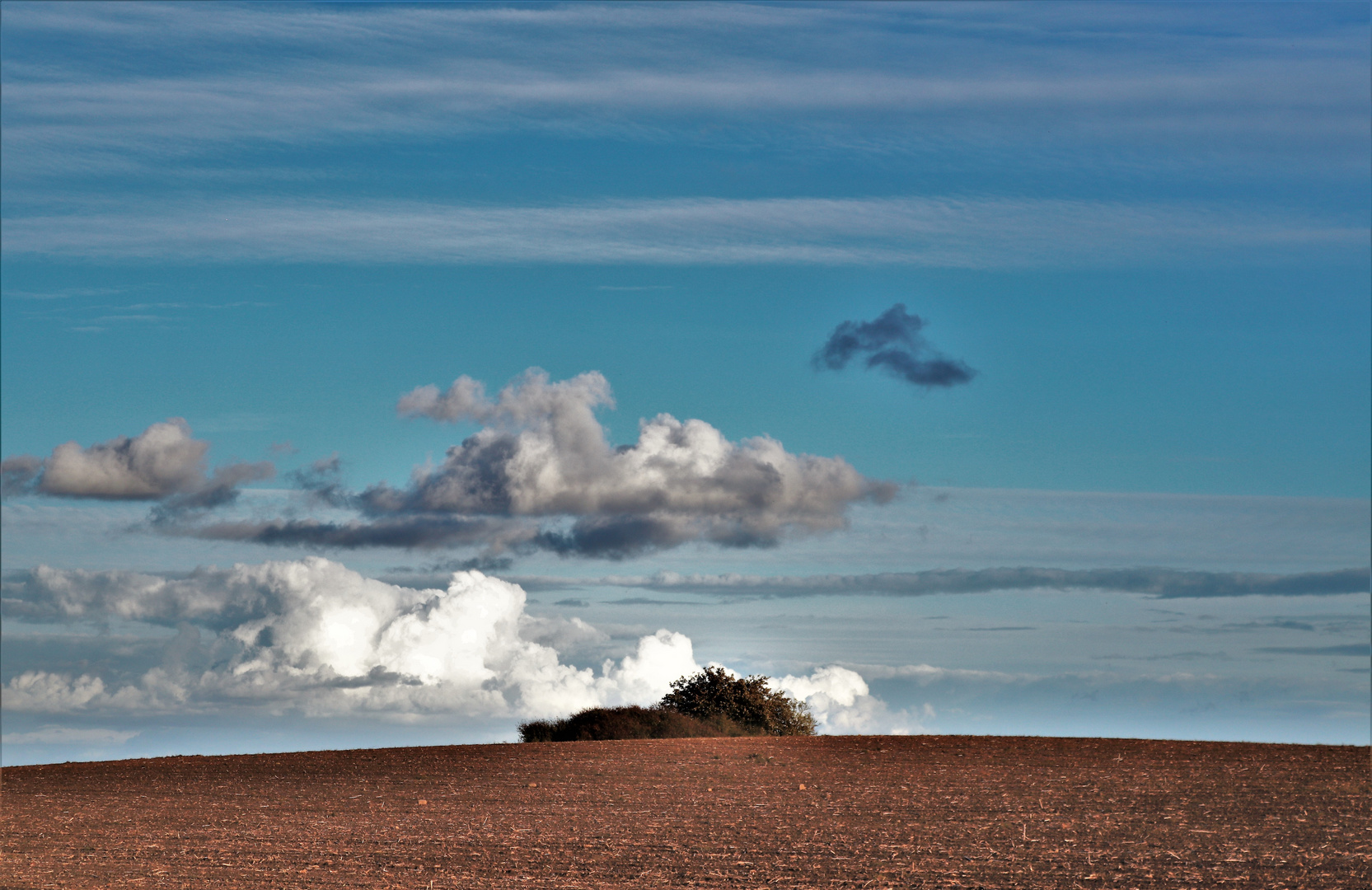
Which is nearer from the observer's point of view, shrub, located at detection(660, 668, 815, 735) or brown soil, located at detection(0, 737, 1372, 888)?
brown soil, located at detection(0, 737, 1372, 888)

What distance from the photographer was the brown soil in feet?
55.8

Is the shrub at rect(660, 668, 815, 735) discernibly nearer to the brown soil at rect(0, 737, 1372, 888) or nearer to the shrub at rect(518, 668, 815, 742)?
the shrub at rect(518, 668, 815, 742)

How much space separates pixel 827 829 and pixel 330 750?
18.5m

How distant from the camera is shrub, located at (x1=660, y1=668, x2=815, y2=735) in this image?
44.4 meters

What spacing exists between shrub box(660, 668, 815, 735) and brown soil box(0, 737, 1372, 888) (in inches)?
413

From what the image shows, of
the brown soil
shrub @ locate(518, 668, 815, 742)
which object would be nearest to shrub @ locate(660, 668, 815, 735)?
shrub @ locate(518, 668, 815, 742)

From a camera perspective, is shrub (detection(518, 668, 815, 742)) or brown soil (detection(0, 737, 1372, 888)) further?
shrub (detection(518, 668, 815, 742))

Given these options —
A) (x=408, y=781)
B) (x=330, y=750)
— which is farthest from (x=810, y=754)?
(x=330, y=750)

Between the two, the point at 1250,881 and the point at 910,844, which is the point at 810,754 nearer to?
the point at 910,844

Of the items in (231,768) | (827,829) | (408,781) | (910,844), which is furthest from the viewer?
(231,768)

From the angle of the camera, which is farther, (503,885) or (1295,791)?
(1295,791)

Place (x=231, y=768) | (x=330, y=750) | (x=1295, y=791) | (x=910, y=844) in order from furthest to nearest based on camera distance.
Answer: (x=330, y=750)
(x=231, y=768)
(x=1295, y=791)
(x=910, y=844)

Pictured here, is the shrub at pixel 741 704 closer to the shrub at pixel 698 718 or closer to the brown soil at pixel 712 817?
the shrub at pixel 698 718

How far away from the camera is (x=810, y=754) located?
104ft
